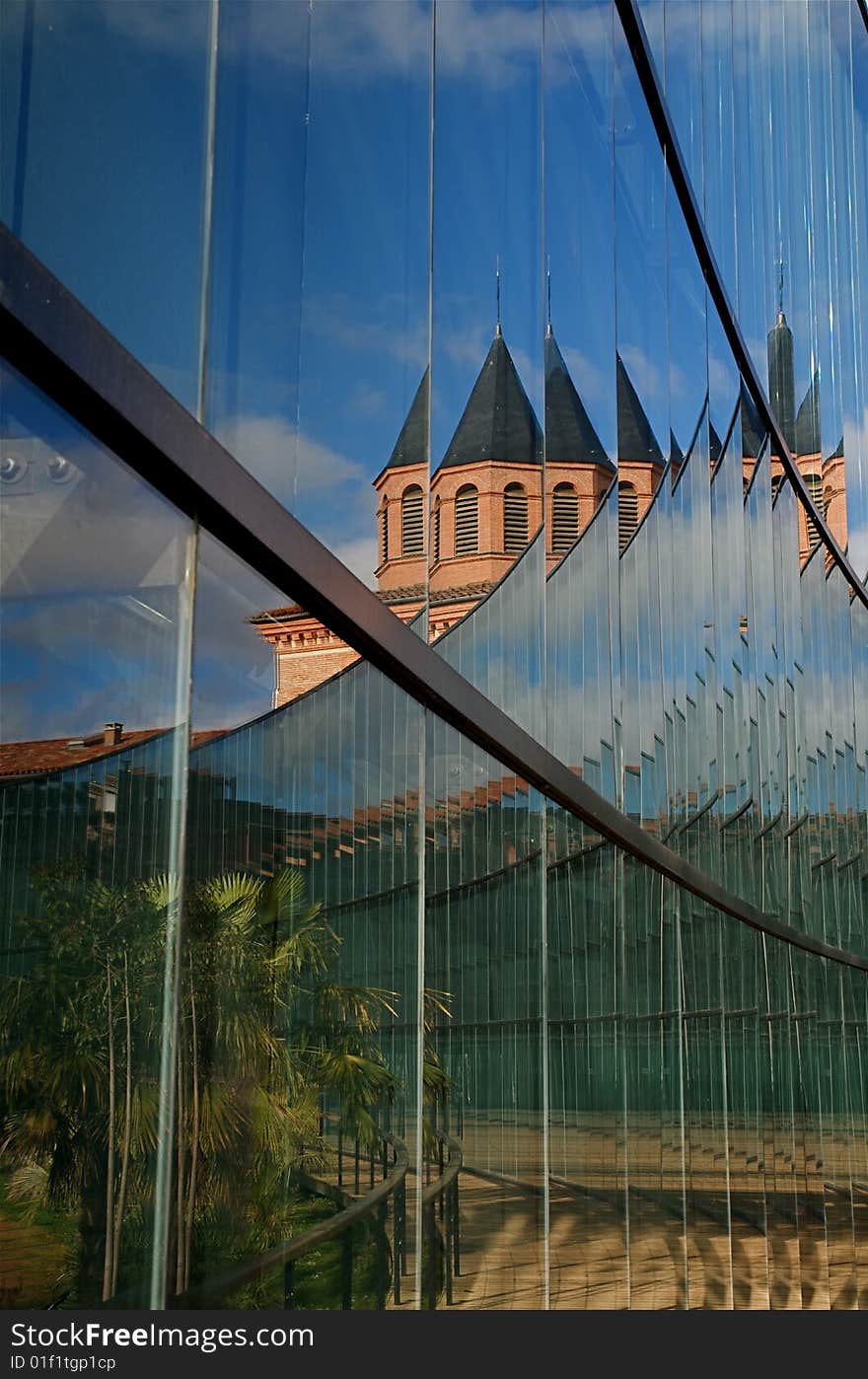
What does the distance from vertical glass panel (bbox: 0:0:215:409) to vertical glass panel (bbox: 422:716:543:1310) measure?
7.76 feet

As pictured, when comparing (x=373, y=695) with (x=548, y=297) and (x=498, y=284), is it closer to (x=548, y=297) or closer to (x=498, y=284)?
(x=498, y=284)

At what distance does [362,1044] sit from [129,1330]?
152 centimetres

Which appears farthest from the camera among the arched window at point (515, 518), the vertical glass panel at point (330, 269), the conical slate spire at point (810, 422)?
the conical slate spire at point (810, 422)

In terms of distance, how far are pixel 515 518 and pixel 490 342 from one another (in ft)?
2.75

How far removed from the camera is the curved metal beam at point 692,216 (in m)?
9.52

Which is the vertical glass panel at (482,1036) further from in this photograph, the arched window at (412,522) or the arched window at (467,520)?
the arched window at (467,520)

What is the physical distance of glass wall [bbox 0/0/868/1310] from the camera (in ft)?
10.4

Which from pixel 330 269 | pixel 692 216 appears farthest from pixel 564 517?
pixel 692 216

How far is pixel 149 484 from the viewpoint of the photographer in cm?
344

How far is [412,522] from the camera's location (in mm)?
5461

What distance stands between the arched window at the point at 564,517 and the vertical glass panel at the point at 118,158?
4062 mm

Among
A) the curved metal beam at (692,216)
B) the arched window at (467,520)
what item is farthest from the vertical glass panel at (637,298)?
the arched window at (467,520)

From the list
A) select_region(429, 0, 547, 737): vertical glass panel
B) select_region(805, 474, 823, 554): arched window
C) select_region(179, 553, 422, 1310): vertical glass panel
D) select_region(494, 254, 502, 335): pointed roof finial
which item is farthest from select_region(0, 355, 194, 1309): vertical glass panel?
select_region(805, 474, 823, 554): arched window

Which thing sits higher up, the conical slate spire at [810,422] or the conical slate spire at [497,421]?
the conical slate spire at [810,422]
